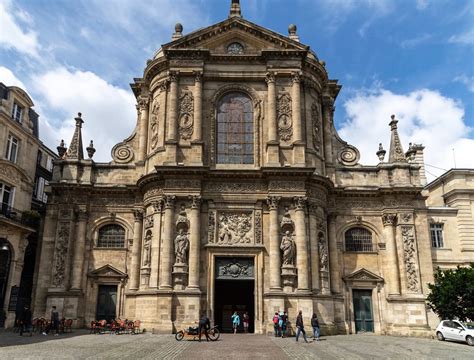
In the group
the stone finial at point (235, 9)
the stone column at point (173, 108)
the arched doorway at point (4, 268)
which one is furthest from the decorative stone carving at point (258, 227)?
the arched doorway at point (4, 268)

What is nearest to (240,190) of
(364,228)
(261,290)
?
(261,290)

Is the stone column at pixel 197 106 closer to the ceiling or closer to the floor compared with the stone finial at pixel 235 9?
closer to the floor

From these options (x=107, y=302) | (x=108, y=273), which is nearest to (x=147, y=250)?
(x=108, y=273)

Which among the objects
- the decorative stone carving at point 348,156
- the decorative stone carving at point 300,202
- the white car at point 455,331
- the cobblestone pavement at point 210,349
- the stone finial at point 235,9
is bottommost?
the cobblestone pavement at point 210,349

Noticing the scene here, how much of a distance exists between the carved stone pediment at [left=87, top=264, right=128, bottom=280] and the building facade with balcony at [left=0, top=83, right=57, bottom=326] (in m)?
4.42

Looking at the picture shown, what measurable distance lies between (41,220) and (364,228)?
66.7 ft

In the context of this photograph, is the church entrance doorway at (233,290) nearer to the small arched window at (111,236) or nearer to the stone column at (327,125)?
the small arched window at (111,236)

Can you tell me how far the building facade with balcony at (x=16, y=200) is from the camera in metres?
27.9

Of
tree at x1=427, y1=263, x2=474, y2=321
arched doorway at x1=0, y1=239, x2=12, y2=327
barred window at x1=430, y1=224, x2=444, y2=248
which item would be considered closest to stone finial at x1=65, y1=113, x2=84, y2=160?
arched doorway at x1=0, y1=239, x2=12, y2=327

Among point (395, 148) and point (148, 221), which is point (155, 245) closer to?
point (148, 221)

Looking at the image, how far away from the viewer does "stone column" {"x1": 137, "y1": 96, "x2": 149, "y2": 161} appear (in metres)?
30.3

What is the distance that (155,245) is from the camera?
25.8m

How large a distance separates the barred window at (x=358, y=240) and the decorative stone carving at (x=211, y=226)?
8545 millimetres

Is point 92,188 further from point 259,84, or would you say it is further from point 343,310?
point 343,310
